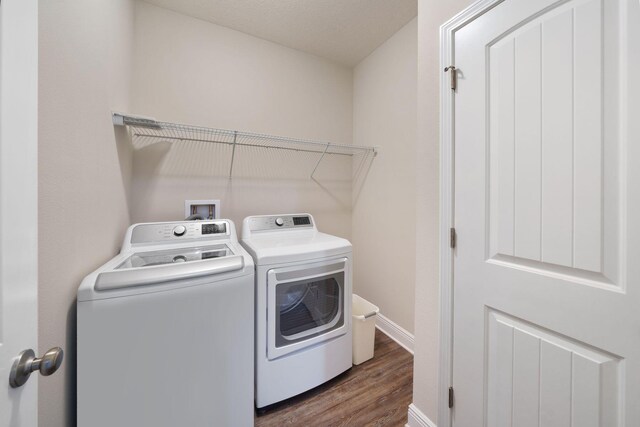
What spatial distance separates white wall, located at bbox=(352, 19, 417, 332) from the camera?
2053 millimetres

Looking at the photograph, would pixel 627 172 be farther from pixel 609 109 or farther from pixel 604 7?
pixel 604 7

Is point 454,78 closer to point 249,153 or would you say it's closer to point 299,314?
point 299,314

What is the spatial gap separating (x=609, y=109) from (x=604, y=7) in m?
0.31

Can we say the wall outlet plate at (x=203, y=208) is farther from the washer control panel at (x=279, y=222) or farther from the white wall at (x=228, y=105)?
the washer control panel at (x=279, y=222)

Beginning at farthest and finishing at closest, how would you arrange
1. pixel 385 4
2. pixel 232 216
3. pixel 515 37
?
pixel 232 216, pixel 385 4, pixel 515 37

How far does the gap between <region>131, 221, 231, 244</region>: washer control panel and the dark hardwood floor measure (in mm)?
1202

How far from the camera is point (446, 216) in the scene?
1150 mm

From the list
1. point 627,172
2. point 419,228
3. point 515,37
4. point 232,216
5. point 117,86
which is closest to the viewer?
point 627,172

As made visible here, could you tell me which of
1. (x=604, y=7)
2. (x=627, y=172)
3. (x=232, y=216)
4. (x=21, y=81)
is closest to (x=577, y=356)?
(x=627, y=172)

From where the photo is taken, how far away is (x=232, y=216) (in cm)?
220

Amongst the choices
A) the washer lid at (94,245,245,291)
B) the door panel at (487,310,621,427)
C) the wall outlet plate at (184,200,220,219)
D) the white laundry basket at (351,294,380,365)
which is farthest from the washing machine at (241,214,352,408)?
the door panel at (487,310,621,427)

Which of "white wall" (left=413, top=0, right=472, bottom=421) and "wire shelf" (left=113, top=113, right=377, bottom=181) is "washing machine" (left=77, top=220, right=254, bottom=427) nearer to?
"white wall" (left=413, top=0, right=472, bottom=421)

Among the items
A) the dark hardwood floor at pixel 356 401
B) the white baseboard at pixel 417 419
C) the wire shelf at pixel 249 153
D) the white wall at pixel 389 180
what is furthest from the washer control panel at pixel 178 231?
the white baseboard at pixel 417 419

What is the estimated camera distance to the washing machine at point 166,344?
3.05 feet
